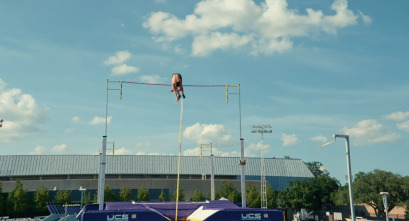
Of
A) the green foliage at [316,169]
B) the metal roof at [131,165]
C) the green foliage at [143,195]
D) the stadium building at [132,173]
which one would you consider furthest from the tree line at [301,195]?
the green foliage at [316,169]

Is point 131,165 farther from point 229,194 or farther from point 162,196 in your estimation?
point 229,194

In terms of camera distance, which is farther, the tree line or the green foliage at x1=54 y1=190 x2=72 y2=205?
the green foliage at x1=54 y1=190 x2=72 y2=205

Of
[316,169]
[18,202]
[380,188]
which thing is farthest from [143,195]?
[316,169]

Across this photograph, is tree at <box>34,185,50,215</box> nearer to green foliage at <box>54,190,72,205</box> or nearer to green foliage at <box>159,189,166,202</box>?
green foliage at <box>54,190,72,205</box>

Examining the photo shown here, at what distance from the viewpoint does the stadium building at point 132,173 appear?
6988 centimetres

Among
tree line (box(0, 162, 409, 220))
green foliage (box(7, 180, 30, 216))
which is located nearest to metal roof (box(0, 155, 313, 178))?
tree line (box(0, 162, 409, 220))

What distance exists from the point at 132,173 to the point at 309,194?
34052 millimetres

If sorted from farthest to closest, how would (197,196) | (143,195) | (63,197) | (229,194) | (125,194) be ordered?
(197,196) → (143,195) → (125,194) → (229,194) → (63,197)

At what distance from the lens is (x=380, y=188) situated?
191ft

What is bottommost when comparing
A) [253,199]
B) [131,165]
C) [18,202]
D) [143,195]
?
[18,202]

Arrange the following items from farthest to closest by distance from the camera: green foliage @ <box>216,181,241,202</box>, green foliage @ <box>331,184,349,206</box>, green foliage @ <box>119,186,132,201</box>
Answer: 1. green foliage @ <box>119,186,132,201</box>
2. green foliage @ <box>216,181,241,202</box>
3. green foliage @ <box>331,184,349,206</box>

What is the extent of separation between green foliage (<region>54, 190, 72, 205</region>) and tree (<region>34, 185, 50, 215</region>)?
5.33 ft

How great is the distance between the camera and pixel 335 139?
20938 mm

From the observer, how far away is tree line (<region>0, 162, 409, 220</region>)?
57.7 m
